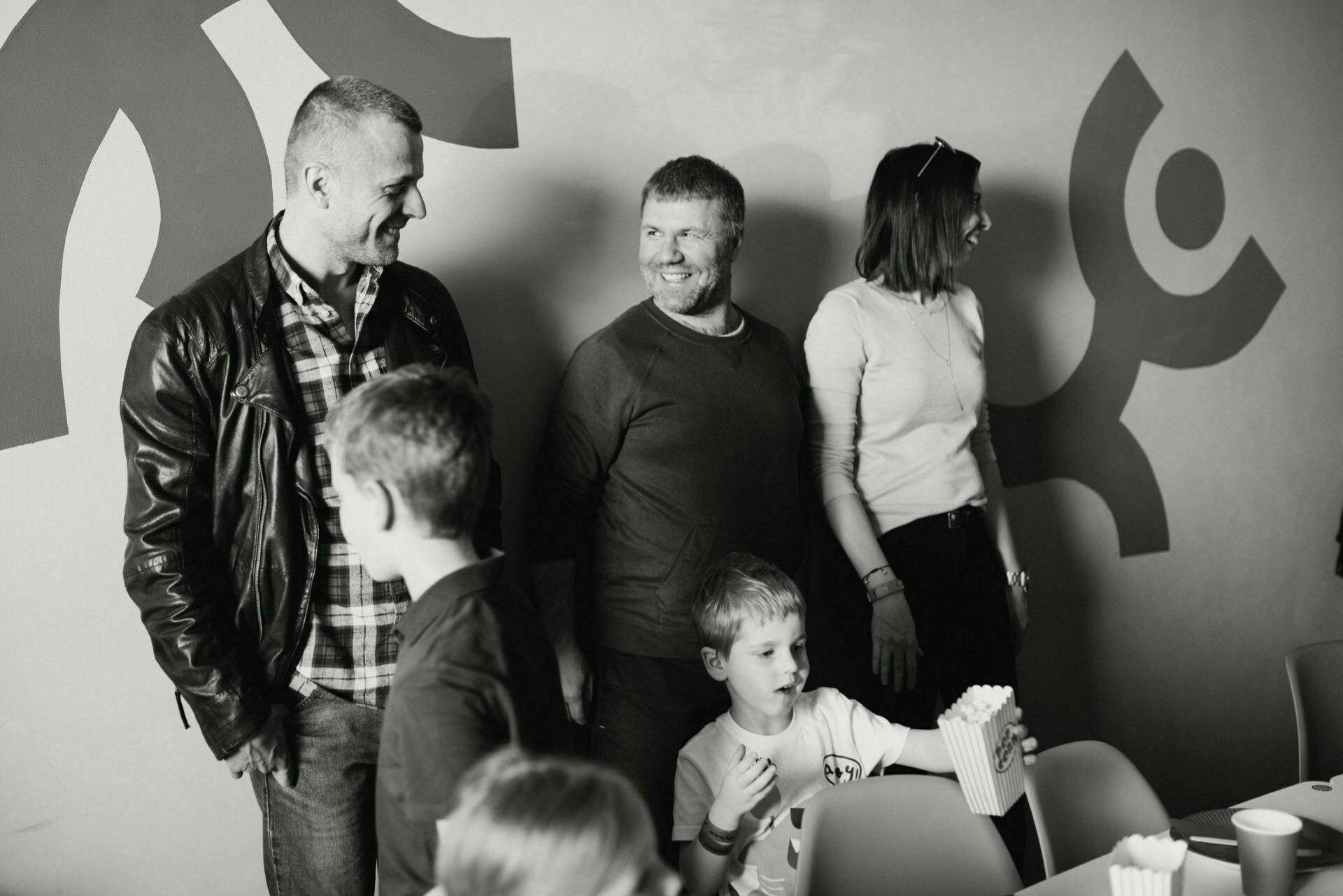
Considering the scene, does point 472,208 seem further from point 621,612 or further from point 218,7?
point 621,612

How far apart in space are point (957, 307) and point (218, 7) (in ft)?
5.68

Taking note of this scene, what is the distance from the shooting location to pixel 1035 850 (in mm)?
3209

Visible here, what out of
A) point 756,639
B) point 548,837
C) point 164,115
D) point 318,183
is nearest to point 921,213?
point 756,639

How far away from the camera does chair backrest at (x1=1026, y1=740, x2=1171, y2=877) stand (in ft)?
6.12

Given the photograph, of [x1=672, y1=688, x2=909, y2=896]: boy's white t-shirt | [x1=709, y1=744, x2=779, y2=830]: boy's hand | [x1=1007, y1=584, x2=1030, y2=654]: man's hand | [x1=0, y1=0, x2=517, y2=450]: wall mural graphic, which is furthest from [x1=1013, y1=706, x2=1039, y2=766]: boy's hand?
[x1=0, y1=0, x2=517, y2=450]: wall mural graphic

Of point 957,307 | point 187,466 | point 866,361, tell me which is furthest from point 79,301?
point 957,307

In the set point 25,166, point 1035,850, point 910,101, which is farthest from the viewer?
point 1035,850

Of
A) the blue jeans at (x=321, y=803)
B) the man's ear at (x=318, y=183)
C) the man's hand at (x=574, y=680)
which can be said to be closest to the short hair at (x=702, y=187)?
the man's ear at (x=318, y=183)

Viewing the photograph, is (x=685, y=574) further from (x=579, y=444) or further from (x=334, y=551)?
(x=334, y=551)

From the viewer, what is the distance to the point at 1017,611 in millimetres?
2662

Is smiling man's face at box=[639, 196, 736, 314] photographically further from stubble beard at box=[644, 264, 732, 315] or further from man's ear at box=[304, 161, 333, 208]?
man's ear at box=[304, 161, 333, 208]

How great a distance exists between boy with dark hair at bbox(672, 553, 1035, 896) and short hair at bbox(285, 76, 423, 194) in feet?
3.26

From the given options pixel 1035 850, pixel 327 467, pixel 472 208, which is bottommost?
pixel 1035 850

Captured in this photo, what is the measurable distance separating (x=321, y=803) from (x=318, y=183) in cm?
104
